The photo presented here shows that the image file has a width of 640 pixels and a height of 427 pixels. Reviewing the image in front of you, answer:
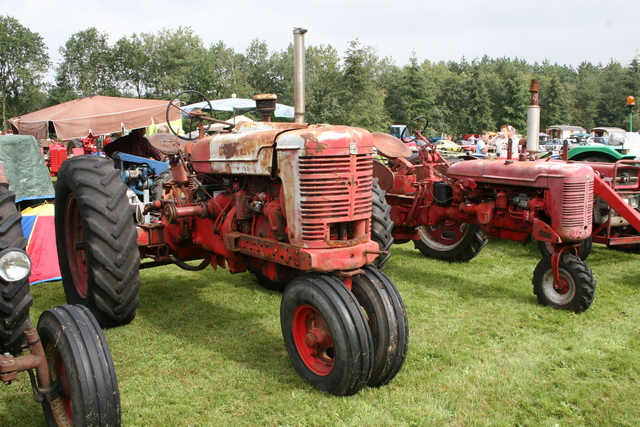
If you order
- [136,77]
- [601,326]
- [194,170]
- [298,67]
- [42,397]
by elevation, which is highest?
[136,77]

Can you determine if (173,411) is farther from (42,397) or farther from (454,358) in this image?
(454,358)

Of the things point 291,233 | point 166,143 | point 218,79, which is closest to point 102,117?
point 166,143

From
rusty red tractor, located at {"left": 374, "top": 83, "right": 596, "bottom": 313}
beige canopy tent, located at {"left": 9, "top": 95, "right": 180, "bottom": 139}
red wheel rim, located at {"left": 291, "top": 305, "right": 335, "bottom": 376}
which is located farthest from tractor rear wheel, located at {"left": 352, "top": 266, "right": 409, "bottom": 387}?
beige canopy tent, located at {"left": 9, "top": 95, "right": 180, "bottom": 139}

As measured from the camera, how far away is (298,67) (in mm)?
4379

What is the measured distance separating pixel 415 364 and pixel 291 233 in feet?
3.93

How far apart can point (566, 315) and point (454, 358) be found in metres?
1.45

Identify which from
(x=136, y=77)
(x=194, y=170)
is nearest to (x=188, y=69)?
(x=136, y=77)

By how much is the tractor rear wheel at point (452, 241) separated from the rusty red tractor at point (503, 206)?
0.04 feet

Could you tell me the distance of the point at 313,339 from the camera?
10.3ft

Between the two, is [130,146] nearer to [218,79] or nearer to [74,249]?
[74,249]

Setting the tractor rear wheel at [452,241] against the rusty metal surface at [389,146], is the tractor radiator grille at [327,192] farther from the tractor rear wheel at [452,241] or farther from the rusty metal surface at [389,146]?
the tractor rear wheel at [452,241]

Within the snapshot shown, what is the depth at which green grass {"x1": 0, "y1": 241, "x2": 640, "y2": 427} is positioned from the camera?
291cm

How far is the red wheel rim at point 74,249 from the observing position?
4.52 meters

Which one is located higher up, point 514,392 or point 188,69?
point 188,69
